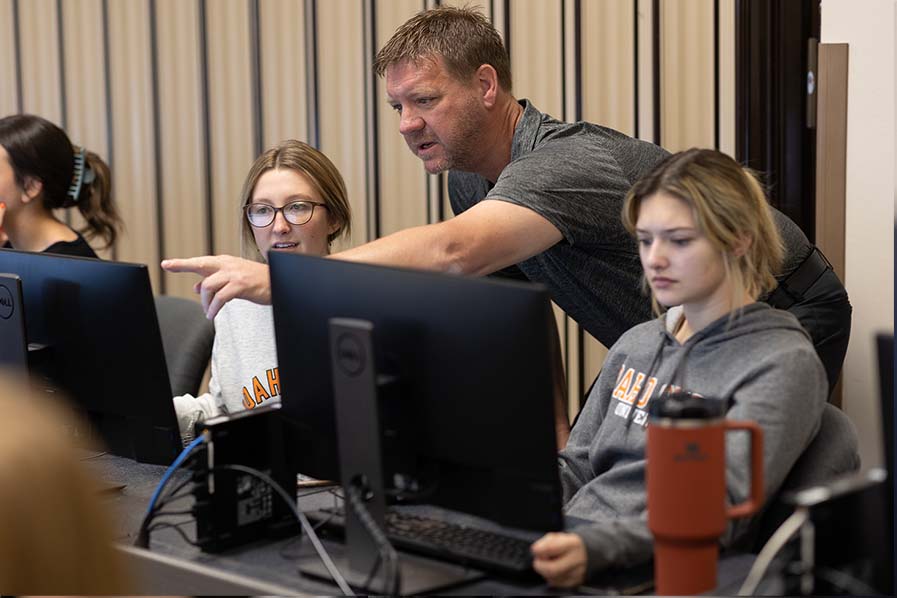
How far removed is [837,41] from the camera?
254 cm

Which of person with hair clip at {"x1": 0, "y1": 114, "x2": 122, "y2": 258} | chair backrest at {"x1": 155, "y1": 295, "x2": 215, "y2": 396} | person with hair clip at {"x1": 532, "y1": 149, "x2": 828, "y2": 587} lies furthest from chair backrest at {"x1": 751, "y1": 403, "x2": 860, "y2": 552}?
person with hair clip at {"x1": 0, "y1": 114, "x2": 122, "y2": 258}

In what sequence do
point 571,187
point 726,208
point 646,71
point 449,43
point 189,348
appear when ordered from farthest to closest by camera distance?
point 646,71, point 189,348, point 449,43, point 571,187, point 726,208

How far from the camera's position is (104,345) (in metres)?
1.88

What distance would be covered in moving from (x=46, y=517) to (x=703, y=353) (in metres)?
1.07

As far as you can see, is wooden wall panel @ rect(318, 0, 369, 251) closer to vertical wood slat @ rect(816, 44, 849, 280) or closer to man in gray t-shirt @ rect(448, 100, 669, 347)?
man in gray t-shirt @ rect(448, 100, 669, 347)

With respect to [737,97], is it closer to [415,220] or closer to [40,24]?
[415,220]

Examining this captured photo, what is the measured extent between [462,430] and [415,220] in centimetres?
206

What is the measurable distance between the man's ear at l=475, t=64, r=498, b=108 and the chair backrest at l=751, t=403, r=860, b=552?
1038 mm

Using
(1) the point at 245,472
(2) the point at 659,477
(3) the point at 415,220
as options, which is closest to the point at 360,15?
(3) the point at 415,220

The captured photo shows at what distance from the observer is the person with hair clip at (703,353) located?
1534 mm

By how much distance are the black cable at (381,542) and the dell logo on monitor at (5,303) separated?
0.78 meters

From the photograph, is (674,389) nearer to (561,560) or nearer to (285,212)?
(561,560)

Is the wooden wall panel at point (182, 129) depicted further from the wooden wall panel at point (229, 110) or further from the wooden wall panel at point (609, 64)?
the wooden wall panel at point (609, 64)

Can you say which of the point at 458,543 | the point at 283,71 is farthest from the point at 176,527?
the point at 283,71
